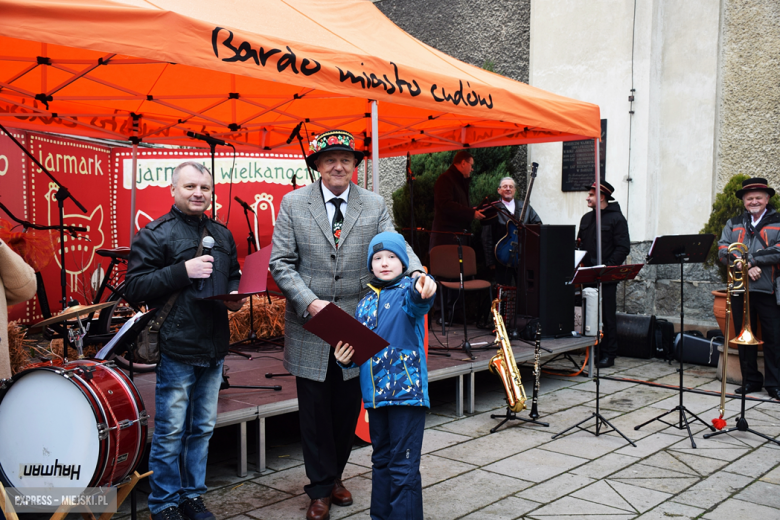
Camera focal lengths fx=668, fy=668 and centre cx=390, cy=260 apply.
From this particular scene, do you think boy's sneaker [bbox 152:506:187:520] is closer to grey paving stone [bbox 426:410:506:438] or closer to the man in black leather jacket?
the man in black leather jacket

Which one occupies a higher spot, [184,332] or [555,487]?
[184,332]

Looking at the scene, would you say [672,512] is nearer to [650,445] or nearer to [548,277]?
[650,445]

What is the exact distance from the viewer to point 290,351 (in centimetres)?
358

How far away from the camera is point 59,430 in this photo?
9.13ft

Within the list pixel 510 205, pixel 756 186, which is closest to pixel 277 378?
pixel 510 205

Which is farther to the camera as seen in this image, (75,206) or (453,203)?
(75,206)

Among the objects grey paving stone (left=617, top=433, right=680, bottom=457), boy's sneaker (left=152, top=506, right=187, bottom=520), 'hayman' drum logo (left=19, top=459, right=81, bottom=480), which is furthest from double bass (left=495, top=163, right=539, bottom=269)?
'hayman' drum logo (left=19, top=459, right=81, bottom=480)

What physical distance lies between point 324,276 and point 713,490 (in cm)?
270

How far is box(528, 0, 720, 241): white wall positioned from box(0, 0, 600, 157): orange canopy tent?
1.96m

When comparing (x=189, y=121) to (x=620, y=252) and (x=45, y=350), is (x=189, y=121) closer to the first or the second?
(x=45, y=350)

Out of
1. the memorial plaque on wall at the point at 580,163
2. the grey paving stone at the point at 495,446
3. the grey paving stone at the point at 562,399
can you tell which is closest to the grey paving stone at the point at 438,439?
the grey paving stone at the point at 495,446

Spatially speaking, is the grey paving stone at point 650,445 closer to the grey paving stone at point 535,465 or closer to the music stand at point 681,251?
the music stand at point 681,251

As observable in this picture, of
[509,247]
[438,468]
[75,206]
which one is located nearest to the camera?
[438,468]

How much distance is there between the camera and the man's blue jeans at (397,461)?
2926 mm
